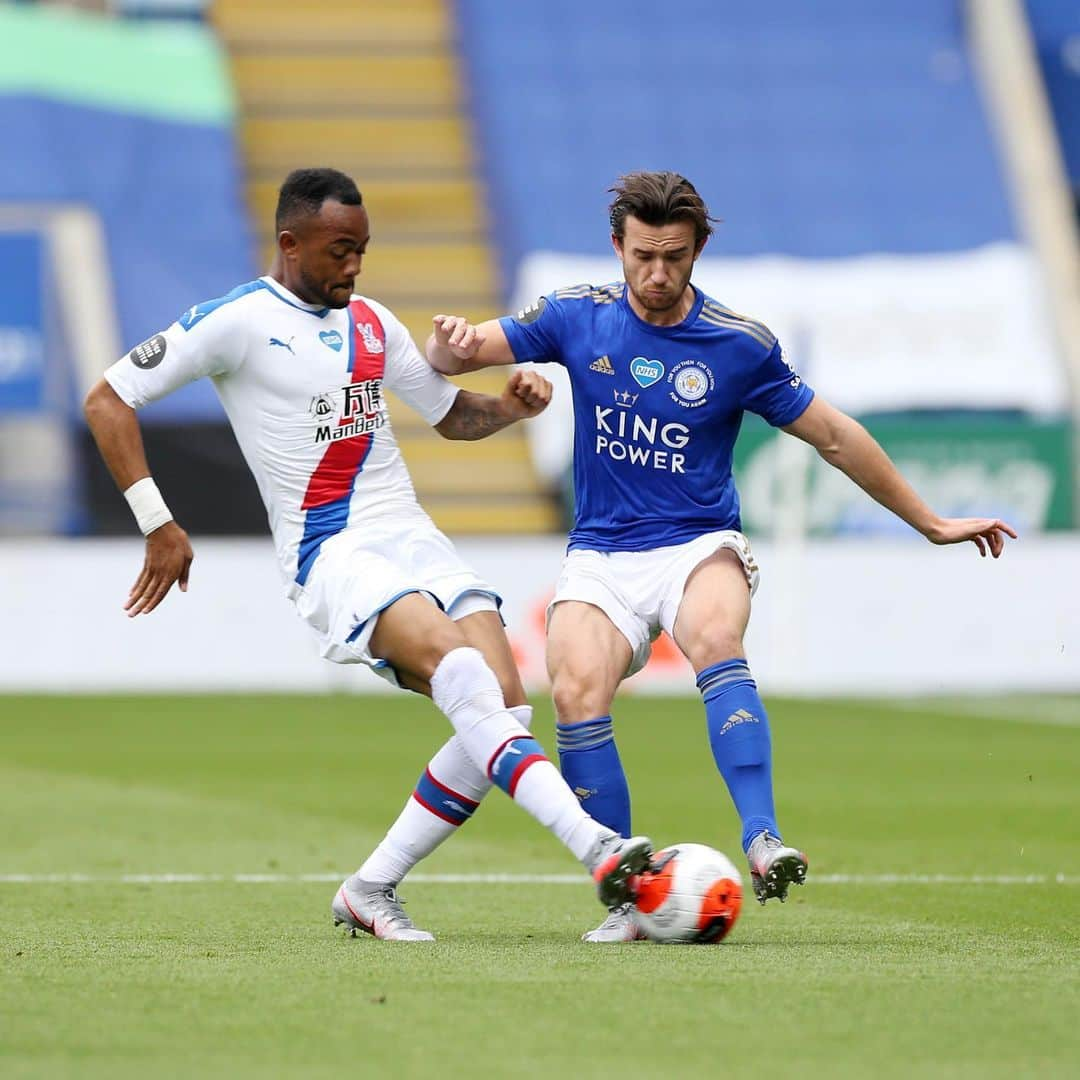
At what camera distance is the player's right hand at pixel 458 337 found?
6.38m

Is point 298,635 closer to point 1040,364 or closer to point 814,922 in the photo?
point 1040,364

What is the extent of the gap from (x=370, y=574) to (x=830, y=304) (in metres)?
19.7

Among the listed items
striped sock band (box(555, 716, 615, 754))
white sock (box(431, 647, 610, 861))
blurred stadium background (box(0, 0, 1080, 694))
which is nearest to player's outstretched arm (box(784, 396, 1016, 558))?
striped sock band (box(555, 716, 615, 754))

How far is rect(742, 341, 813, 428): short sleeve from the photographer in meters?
6.38

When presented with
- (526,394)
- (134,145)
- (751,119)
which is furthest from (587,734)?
(751,119)

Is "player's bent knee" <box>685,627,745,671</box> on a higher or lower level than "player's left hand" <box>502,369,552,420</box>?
lower

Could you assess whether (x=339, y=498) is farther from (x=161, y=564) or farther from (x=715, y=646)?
(x=715, y=646)

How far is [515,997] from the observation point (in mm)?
4781

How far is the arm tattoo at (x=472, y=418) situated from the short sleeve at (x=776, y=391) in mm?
710

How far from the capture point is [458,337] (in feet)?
20.9

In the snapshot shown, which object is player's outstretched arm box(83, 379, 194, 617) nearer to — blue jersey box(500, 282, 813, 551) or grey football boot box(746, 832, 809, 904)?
blue jersey box(500, 282, 813, 551)

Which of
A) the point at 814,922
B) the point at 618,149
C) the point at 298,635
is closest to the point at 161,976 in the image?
the point at 814,922

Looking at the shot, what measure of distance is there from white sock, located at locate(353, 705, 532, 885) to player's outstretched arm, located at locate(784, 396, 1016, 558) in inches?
45.4

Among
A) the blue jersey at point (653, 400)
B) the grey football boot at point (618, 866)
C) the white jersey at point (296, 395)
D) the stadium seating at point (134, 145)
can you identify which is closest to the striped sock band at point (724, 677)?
the blue jersey at point (653, 400)
